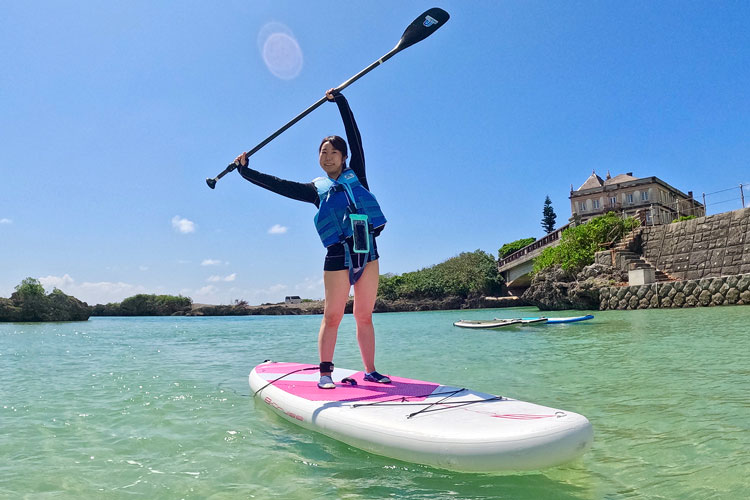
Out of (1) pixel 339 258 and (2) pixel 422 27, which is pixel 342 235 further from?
(2) pixel 422 27

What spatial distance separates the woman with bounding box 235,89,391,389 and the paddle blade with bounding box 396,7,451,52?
1.38m

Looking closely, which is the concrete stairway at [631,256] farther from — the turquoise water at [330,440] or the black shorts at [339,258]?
the black shorts at [339,258]

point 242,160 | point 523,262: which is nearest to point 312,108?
point 242,160

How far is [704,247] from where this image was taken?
22.0 metres

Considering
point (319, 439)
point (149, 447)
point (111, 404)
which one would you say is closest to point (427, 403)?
point (319, 439)

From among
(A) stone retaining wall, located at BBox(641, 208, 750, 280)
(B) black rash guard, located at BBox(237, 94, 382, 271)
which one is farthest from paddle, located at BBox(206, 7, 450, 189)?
(A) stone retaining wall, located at BBox(641, 208, 750, 280)

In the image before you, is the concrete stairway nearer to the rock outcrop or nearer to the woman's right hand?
the rock outcrop

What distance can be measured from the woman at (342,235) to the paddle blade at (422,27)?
1.38 meters

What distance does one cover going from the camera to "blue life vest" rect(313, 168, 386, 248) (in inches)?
163

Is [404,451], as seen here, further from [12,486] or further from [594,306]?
[594,306]

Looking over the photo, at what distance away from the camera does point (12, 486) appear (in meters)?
2.64

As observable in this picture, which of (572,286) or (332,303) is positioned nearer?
(332,303)

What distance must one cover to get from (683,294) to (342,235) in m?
21.0

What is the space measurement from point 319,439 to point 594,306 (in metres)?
25.3
